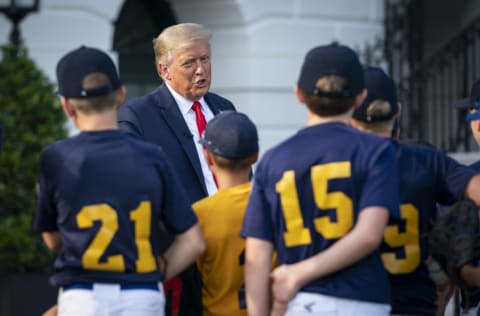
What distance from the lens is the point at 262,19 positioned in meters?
12.5

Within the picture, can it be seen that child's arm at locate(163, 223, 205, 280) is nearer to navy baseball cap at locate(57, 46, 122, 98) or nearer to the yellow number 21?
the yellow number 21

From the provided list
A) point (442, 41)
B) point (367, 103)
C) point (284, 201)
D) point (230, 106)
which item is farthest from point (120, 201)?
point (442, 41)

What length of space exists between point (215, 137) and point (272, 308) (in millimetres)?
770

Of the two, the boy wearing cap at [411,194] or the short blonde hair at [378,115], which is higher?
the short blonde hair at [378,115]

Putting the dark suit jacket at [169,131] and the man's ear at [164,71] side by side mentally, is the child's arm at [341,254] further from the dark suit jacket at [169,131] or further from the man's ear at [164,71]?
the man's ear at [164,71]

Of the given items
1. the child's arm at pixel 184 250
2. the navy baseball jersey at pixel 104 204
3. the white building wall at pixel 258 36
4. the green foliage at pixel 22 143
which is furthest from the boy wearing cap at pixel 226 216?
the white building wall at pixel 258 36

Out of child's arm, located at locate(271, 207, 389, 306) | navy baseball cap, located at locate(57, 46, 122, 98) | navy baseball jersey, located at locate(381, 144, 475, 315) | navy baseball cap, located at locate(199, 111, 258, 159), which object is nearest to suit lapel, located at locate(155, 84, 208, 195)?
navy baseball cap, located at locate(199, 111, 258, 159)

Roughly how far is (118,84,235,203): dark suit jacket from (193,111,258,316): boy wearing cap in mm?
782

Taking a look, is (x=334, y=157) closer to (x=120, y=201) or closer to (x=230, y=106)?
(x=120, y=201)

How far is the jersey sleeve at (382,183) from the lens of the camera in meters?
4.49

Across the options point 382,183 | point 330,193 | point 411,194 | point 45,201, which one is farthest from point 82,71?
A: point 411,194

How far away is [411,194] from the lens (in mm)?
5129

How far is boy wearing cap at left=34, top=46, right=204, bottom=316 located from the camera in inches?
181

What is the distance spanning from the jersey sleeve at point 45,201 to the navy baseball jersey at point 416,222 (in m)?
1.23
